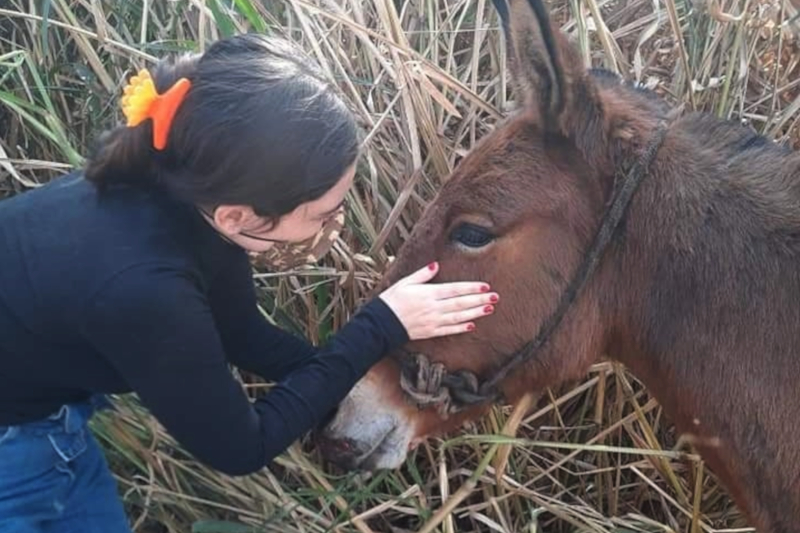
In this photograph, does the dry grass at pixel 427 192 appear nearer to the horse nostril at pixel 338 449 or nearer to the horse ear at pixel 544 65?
the horse nostril at pixel 338 449

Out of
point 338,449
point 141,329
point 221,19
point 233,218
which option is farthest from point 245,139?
point 221,19

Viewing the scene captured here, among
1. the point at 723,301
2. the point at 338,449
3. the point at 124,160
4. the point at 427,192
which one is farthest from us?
the point at 427,192

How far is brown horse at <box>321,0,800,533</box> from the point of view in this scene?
2064 mm

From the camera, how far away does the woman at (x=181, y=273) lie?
72.7 inches

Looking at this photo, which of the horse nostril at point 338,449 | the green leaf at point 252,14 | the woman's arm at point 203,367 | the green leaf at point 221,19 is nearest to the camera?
the woman's arm at point 203,367

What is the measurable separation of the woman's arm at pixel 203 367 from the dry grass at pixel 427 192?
0.71 metres

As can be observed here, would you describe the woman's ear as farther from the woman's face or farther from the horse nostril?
the horse nostril

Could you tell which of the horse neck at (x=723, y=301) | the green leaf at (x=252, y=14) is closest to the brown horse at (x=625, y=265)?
the horse neck at (x=723, y=301)

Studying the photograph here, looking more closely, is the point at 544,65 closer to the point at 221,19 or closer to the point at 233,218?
the point at 233,218

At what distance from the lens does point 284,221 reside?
1957 mm

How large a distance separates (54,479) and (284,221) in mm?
750

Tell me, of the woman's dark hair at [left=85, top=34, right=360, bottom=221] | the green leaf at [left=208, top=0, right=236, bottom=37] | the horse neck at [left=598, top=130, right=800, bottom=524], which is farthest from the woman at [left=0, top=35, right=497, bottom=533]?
the green leaf at [left=208, top=0, right=236, bottom=37]

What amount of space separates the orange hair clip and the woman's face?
0.17 meters

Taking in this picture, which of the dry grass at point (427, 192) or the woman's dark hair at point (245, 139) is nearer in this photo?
the woman's dark hair at point (245, 139)
